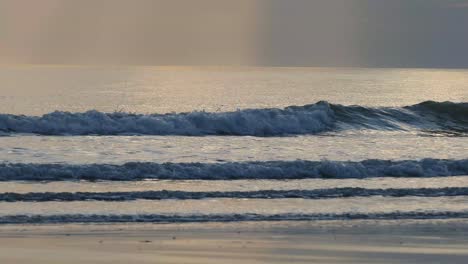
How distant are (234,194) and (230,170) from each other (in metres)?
3.41

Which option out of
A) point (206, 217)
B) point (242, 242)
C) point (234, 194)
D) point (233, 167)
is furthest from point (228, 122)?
point (242, 242)

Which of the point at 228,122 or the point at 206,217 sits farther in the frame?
the point at 228,122

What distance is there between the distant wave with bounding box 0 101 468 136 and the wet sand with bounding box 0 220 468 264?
58.8 feet

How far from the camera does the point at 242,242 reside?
41.7 feet

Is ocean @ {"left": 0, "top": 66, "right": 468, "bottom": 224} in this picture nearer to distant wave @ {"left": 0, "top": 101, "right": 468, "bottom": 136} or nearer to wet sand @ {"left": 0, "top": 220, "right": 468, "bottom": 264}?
distant wave @ {"left": 0, "top": 101, "right": 468, "bottom": 136}

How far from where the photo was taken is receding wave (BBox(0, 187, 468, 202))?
54.4 feet

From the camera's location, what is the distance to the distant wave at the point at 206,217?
14.2 meters

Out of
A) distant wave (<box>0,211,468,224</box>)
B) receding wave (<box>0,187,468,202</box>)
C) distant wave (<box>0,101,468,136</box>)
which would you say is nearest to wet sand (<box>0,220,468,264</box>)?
distant wave (<box>0,211,468,224</box>)

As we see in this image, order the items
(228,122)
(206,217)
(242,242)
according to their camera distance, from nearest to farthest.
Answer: (242,242) < (206,217) < (228,122)

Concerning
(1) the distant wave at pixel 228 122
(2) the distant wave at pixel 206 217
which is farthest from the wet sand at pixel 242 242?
(1) the distant wave at pixel 228 122

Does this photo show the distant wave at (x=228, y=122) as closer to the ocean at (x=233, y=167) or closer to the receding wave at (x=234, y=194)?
the ocean at (x=233, y=167)

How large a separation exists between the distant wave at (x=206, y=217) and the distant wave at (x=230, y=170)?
5.37 m

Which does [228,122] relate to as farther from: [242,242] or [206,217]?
[242,242]

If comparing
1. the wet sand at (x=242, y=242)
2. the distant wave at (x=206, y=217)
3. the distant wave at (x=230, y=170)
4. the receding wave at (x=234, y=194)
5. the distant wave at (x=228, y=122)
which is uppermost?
the distant wave at (x=228, y=122)
